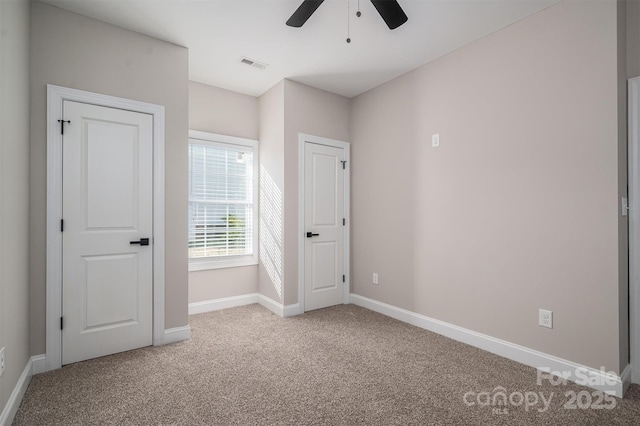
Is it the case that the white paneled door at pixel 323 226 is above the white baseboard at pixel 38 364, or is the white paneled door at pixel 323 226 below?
above

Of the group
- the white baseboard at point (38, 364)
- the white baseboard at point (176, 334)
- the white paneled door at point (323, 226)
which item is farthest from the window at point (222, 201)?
the white baseboard at point (38, 364)

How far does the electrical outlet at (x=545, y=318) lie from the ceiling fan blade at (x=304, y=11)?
2792 mm

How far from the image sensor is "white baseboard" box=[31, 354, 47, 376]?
237cm

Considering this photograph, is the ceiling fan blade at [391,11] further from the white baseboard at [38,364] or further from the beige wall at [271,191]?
the white baseboard at [38,364]

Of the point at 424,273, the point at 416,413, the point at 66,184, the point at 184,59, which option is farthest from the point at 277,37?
the point at 416,413

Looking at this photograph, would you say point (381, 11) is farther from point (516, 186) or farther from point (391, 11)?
point (516, 186)

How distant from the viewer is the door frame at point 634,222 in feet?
7.36

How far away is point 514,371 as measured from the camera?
97.6 inches

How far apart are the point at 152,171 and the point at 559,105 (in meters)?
3.37

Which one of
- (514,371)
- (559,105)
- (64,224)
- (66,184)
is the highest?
(559,105)

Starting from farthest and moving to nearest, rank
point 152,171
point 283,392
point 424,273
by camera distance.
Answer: point 424,273 < point 152,171 < point 283,392

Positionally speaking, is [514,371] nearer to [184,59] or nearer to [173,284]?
[173,284]

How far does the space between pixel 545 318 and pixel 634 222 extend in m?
0.91

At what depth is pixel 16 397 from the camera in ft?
6.41
